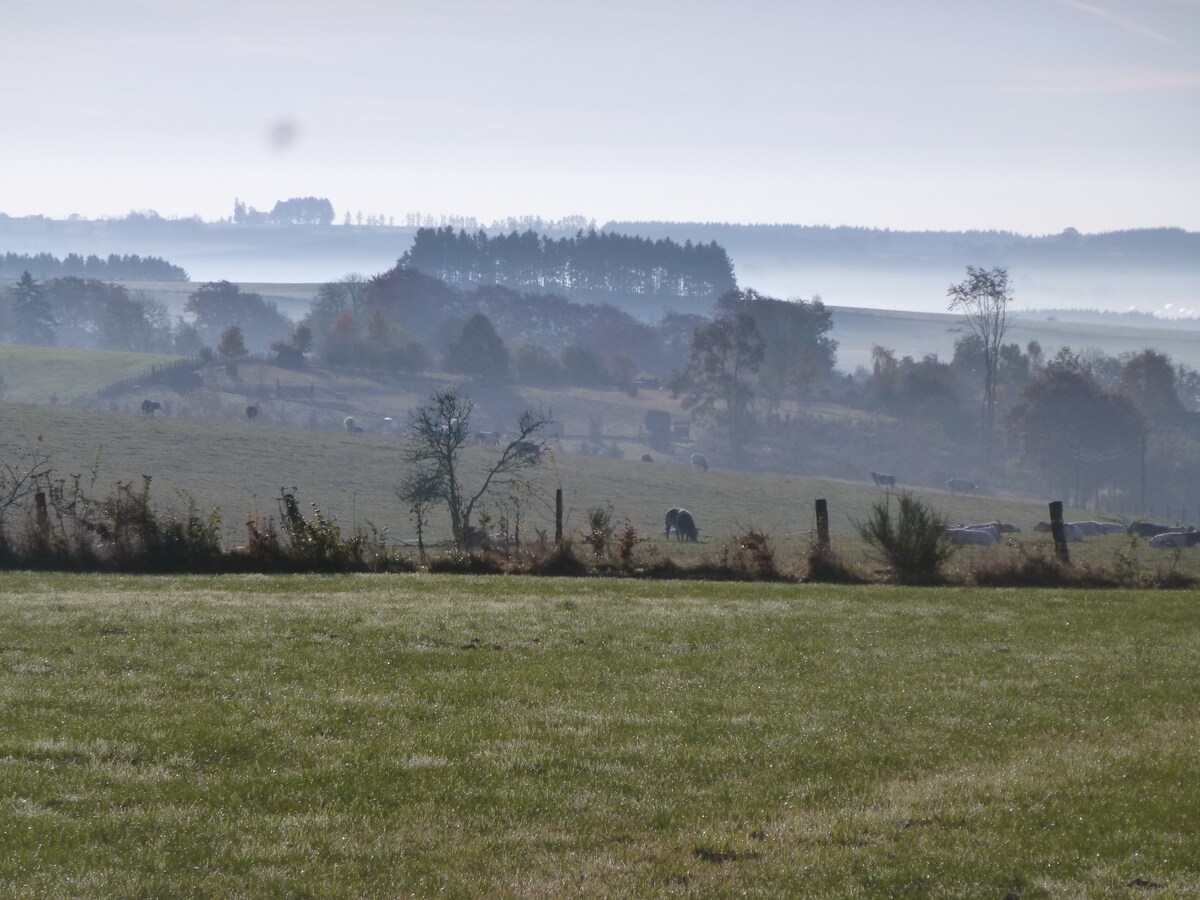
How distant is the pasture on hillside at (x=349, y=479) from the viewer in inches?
2223

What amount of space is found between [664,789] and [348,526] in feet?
149

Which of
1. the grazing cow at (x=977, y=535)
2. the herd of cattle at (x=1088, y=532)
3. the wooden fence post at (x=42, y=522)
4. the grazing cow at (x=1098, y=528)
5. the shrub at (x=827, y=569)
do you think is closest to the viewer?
the wooden fence post at (x=42, y=522)

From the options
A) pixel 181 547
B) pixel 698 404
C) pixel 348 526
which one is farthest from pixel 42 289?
pixel 181 547

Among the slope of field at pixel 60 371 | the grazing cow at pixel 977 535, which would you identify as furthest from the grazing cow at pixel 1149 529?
the slope of field at pixel 60 371

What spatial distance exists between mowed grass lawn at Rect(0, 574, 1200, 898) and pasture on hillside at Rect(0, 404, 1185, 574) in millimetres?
35651

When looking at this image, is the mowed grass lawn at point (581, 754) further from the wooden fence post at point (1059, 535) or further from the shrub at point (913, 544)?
the wooden fence post at point (1059, 535)

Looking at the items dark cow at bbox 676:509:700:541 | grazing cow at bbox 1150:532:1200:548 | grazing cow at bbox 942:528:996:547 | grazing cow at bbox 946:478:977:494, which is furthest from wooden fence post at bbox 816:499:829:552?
grazing cow at bbox 946:478:977:494

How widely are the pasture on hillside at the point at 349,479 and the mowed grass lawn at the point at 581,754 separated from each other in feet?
117

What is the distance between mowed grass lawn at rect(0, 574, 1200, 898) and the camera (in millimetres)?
6590

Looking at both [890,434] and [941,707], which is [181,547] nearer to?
[941,707]

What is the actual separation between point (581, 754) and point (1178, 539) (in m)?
42.9

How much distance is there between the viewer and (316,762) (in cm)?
845

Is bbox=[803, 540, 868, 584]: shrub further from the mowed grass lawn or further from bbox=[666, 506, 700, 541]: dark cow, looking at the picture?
bbox=[666, 506, 700, 541]: dark cow

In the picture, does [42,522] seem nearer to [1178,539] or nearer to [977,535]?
[977,535]
